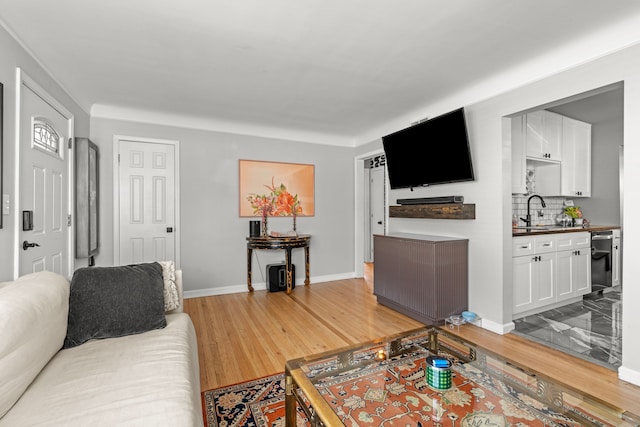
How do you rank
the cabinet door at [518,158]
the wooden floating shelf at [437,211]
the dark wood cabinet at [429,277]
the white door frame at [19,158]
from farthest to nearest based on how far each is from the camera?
the cabinet door at [518,158] → the wooden floating shelf at [437,211] → the dark wood cabinet at [429,277] → the white door frame at [19,158]

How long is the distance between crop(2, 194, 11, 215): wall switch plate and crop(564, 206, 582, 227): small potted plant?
6.00 metres

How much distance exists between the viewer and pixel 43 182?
2.45 m

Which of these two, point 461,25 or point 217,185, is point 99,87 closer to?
point 217,185

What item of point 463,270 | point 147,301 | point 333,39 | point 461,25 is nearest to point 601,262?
point 463,270

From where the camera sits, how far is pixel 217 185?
13.9 feet

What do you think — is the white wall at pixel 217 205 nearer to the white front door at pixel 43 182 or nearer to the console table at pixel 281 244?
the console table at pixel 281 244

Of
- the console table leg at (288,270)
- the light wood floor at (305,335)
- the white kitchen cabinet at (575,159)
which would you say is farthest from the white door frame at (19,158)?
the white kitchen cabinet at (575,159)

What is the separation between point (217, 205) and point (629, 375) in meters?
4.31

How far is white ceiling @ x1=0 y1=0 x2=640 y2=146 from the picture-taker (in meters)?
1.89

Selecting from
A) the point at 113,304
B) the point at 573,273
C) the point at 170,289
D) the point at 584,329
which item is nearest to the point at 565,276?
the point at 573,273

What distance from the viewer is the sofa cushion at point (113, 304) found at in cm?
172

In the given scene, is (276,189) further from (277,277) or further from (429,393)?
(429,393)

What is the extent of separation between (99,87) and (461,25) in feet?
10.9

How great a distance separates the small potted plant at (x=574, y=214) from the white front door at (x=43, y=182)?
19.8ft
